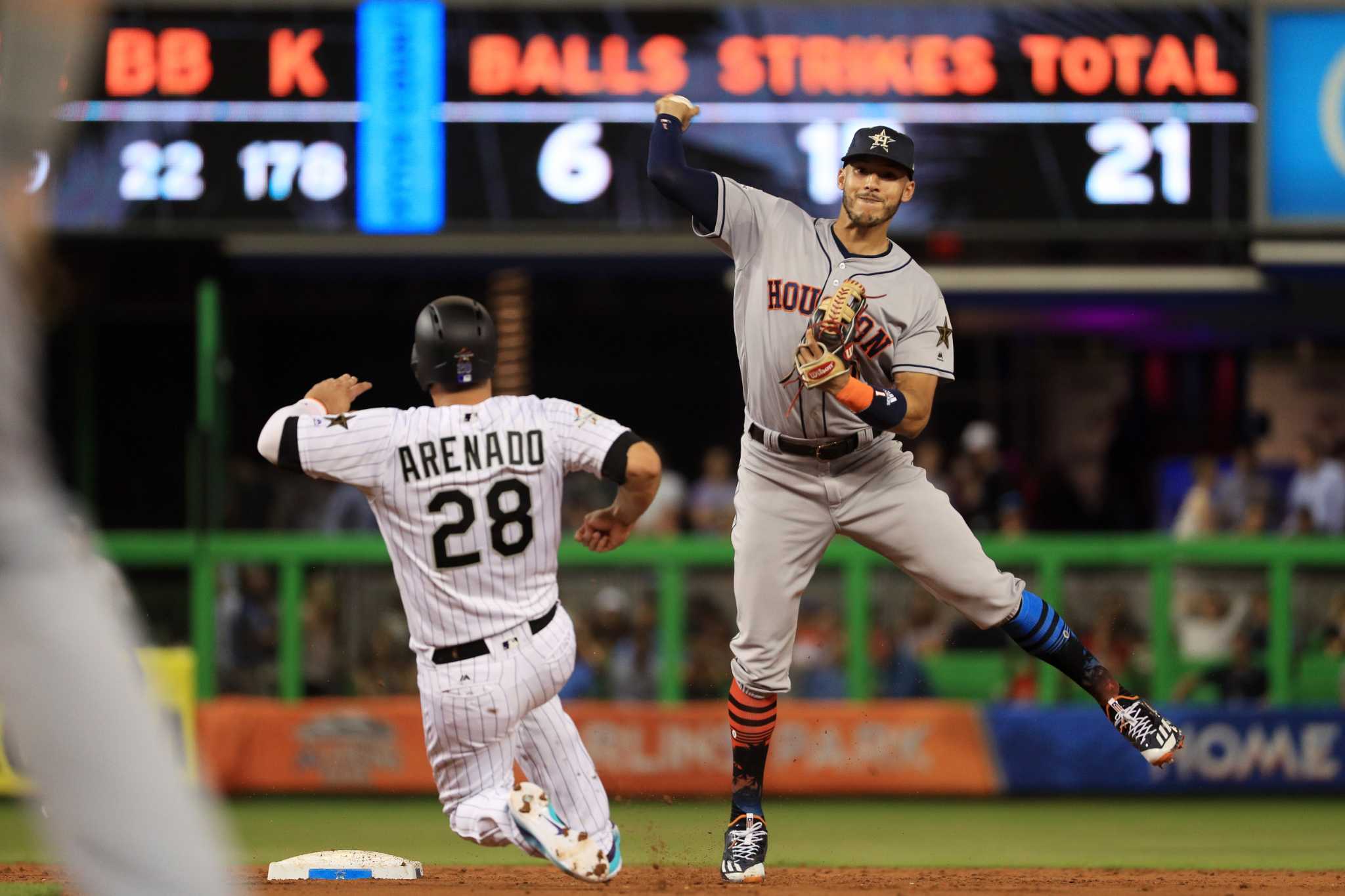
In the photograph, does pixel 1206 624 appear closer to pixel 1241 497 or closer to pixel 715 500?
pixel 1241 497

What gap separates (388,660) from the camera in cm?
938

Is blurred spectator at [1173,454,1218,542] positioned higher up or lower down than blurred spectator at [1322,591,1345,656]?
higher up

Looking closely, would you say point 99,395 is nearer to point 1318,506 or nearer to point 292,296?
point 292,296

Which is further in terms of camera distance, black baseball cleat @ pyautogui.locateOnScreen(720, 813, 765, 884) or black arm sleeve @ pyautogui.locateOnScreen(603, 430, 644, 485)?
black baseball cleat @ pyautogui.locateOnScreen(720, 813, 765, 884)

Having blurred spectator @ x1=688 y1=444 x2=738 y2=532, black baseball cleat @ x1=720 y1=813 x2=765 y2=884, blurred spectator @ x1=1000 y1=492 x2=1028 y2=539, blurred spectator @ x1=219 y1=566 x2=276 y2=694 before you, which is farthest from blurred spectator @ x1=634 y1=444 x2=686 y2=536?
black baseball cleat @ x1=720 y1=813 x2=765 y2=884

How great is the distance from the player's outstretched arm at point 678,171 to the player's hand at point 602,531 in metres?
1.13

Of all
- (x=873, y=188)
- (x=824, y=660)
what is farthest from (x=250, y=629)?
(x=873, y=188)

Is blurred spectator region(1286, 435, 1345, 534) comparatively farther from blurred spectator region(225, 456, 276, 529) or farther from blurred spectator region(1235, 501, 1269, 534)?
blurred spectator region(225, 456, 276, 529)

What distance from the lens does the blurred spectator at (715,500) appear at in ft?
32.6

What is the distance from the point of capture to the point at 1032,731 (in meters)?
9.39

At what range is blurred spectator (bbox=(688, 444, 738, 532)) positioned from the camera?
992 cm

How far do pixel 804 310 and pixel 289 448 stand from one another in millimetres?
1594

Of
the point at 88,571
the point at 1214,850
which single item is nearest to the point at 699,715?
the point at 1214,850

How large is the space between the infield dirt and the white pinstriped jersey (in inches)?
37.8
